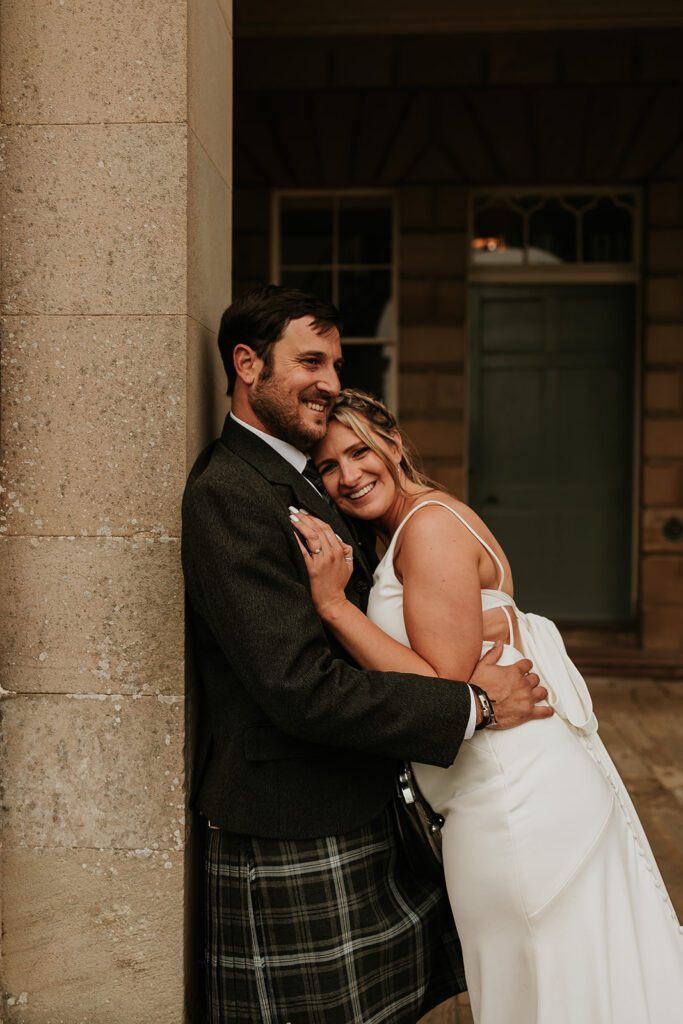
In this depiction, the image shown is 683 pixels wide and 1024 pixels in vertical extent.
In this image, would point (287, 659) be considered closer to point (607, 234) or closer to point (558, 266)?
point (558, 266)

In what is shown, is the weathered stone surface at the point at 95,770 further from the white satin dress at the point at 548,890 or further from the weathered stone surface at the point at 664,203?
the weathered stone surface at the point at 664,203

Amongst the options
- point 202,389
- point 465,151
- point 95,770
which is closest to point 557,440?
point 465,151

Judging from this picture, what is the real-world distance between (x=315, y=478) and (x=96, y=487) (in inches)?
22.5

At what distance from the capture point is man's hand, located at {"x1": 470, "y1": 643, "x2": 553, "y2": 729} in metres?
2.35

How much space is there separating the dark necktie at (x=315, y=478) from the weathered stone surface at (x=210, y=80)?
0.88 meters

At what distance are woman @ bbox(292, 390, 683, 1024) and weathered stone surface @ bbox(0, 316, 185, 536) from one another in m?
0.40

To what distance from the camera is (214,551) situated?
86.2 inches

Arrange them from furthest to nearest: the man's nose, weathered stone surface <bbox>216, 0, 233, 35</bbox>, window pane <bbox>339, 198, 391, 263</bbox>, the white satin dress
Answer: window pane <bbox>339, 198, 391, 263</bbox>
weathered stone surface <bbox>216, 0, 233, 35</bbox>
the man's nose
the white satin dress

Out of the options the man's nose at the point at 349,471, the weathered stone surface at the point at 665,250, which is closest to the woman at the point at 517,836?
the man's nose at the point at 349,471

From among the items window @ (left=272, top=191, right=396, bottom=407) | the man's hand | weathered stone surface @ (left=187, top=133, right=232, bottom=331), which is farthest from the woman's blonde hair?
window @ (left=272, top=191, right=396, bottom=407)

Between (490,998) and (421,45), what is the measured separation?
7.47 m

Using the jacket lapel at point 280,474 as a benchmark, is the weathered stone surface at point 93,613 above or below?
below

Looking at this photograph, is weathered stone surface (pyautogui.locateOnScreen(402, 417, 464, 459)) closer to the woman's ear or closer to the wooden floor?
the wooden floor

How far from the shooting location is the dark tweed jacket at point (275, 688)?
2.13 metres
